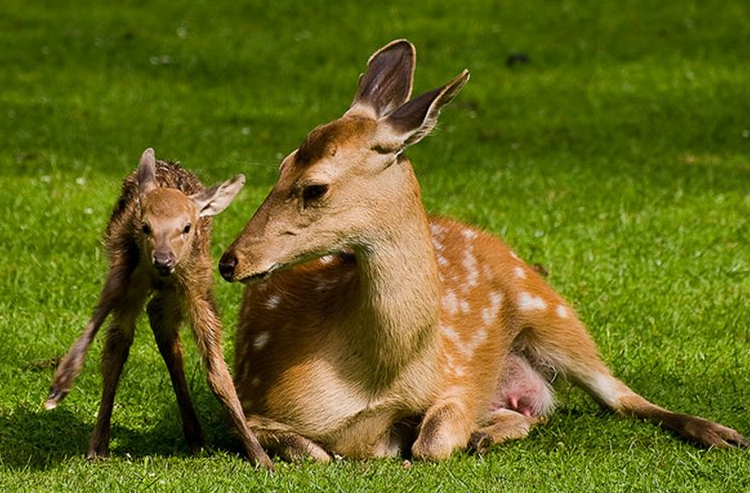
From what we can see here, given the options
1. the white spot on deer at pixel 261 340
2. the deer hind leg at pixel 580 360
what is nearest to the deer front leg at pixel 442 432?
the white spot on deer at pixel 261 340

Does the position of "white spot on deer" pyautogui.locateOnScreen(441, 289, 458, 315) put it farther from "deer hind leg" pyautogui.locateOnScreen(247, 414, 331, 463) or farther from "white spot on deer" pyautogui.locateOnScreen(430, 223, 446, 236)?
"deer hind leg" pyautogui.locateOnScreen(247, 414, 331, 463)

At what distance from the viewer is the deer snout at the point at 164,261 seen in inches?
209

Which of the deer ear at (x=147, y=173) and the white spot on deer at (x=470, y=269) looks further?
the white spot on deer at (x=470, y=269)

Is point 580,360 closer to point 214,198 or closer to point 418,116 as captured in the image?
point 418,116

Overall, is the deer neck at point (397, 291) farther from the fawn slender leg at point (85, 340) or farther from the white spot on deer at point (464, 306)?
the fawn slender leg at point (85, 340)

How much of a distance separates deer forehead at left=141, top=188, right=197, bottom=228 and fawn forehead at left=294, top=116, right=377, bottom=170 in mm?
456

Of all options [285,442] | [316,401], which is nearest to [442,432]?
[316,401]

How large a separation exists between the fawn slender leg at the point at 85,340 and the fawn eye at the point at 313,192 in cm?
75

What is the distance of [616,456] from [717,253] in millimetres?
3490

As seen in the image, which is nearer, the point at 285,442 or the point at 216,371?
the point at 216,371

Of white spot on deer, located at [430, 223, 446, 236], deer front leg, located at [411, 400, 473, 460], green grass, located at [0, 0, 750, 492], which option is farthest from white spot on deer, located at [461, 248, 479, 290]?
deer front leg, located at [411, 400, 473, 460]

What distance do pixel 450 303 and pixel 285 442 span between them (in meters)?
1.13

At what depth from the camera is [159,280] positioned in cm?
583

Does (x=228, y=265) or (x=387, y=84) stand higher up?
(x=387, y=84)
